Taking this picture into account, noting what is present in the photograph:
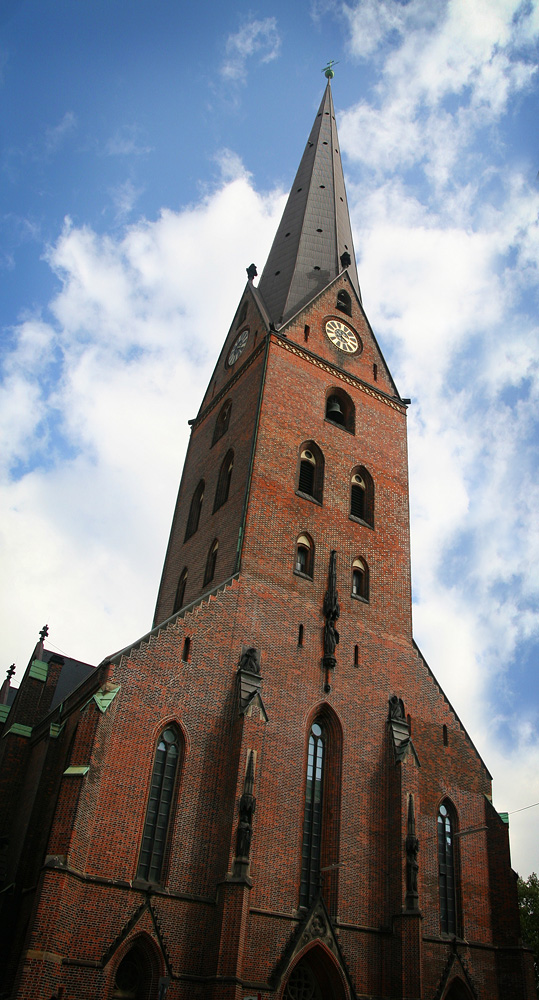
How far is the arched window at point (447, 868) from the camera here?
2236 centimetres

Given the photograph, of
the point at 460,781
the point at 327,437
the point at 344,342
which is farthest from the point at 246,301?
the point at 460,781

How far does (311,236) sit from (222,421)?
11.9 meters

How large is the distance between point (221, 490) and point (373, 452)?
6077mm

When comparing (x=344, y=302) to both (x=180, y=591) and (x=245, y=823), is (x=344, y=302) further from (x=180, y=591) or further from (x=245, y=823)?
(x=245, y=823)

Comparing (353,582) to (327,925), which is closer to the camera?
(327,925)

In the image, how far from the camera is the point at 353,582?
87.6 feet

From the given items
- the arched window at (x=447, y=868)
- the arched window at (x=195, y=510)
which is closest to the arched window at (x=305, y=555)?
the arched window at (x=195, y=510)

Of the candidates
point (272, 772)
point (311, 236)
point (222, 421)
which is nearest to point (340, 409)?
point (222, 421)

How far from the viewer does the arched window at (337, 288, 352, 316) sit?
34.3 meters

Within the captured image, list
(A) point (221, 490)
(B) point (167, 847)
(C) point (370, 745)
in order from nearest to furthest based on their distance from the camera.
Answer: (B) point (167, 847)
(C) point (370, 745)
(A) point (221, 490)

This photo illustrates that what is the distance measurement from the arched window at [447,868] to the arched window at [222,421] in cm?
1568

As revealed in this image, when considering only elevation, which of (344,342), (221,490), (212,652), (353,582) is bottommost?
(212,652)

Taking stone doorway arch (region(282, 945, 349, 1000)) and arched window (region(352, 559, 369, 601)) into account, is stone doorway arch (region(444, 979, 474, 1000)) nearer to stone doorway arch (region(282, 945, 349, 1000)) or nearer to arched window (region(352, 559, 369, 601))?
stone doorway arch (region(282, 945, 349, 1000))

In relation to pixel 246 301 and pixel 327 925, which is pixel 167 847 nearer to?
pixel 327 925
